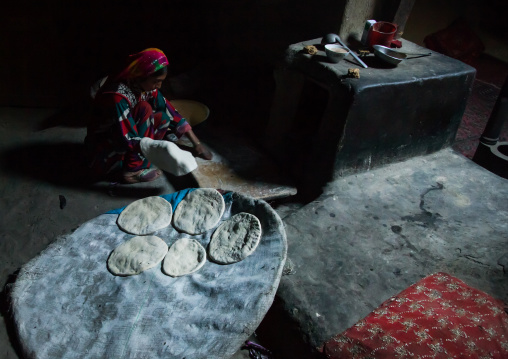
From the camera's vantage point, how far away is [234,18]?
4270mm

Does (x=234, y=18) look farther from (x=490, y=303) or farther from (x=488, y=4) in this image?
(x=488, y=4)

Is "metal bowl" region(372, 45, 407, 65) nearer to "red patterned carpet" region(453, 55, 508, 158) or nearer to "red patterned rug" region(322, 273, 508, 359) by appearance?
"red patterned rug" region(322, 273, 508, 359)

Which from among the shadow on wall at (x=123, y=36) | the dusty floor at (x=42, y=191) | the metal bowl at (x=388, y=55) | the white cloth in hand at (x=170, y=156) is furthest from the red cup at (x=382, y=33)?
the dusty floor at (x=42, y=191)

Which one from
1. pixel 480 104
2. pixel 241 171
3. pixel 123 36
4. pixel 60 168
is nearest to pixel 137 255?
pixel 241 171

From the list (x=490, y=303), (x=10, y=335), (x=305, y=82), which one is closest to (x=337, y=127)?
(x=305, y=82)

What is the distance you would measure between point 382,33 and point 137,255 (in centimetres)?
244

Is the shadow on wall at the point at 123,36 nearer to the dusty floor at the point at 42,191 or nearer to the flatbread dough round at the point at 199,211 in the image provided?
the dusty floor at the point at 42,191

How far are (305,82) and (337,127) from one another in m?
0.75

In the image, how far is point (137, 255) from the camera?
2.19 meters

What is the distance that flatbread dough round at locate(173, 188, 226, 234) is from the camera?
239 cm

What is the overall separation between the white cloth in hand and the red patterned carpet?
327 cm

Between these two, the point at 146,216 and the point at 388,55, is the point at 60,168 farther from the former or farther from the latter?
the point at 388,55

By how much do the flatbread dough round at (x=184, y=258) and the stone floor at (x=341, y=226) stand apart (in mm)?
509

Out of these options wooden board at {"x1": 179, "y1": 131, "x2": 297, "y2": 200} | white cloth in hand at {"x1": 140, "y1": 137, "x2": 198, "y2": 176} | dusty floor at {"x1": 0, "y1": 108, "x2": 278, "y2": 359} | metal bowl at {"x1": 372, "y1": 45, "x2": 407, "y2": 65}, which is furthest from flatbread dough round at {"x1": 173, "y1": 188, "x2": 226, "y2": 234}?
metal bowl at {"x1": 372, "y1": 45, "x2": 407, "y2": 65}
